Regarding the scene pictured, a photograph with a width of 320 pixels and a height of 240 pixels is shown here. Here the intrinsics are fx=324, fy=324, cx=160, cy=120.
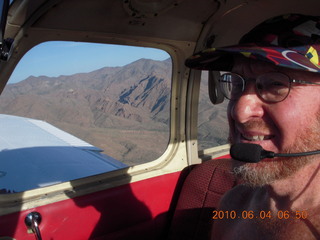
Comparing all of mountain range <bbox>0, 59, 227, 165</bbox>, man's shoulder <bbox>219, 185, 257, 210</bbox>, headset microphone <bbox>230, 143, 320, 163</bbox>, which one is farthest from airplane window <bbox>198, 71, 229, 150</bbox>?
headset microphone <bbox>230, 143, 320, 163</bbox>

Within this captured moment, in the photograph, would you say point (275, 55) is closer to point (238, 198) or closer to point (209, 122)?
point (238, 198)

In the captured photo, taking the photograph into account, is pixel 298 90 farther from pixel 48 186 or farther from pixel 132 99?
pixel 48 186

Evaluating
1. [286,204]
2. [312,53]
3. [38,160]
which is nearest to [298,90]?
[312,53]

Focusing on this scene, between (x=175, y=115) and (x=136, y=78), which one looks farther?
(x=175, y=115)

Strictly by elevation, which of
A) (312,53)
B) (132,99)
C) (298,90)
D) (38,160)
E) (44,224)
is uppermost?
(312,53)

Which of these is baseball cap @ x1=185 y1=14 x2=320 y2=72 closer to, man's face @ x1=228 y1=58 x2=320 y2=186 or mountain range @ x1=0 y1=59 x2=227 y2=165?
man's face @ x1=228 y1=58 x2=320 y2=186

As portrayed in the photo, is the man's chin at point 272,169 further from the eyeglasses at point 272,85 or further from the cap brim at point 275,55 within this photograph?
the cap brim at point 275,55
